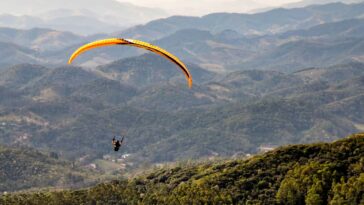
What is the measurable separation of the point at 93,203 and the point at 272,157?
6246cm

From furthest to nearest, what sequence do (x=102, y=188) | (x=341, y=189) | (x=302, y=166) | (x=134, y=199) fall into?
(x=102, y=188)
(x=134, y=199)
(x=302, y=166)
(x=341, y=189)

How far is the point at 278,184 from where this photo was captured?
170750 millimetres

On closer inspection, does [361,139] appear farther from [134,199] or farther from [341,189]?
[134,199]

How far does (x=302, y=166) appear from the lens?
562 feet

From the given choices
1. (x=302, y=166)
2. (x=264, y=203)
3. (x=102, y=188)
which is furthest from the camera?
(x=102, y=188)

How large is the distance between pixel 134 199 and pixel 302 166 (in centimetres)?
5462

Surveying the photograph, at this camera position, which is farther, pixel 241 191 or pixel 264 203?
pixel 241 191

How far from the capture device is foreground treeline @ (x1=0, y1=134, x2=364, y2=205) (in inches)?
6004

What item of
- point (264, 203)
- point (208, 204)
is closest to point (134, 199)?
point (208, 204)

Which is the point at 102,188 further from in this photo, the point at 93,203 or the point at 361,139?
the point at 361,139

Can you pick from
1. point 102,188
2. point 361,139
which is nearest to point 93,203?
point 102,188

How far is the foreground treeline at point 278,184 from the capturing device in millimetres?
152500

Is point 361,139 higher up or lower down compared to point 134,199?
higher up

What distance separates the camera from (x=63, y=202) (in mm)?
191500
